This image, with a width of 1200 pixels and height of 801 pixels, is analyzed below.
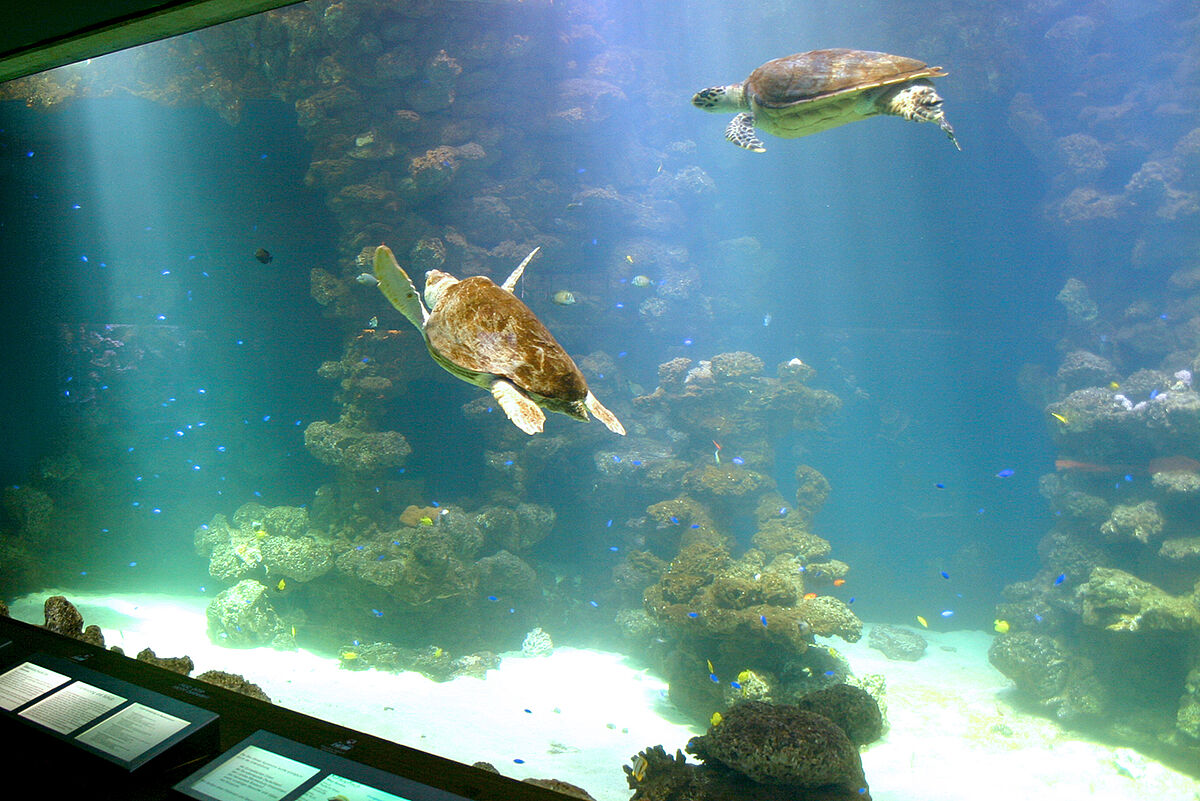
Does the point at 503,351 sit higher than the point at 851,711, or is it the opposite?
the point at 503,351

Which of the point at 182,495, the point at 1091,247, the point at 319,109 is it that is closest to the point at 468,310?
the point at 319,109

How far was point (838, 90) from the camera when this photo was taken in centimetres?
304

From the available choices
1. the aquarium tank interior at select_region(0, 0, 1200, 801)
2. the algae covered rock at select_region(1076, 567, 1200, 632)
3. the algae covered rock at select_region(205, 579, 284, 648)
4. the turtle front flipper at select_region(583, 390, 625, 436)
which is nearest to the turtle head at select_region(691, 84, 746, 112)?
the aquarium tank interior at select_region(0, 0, 1200, 801)

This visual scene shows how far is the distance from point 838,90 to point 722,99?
1.34 meters

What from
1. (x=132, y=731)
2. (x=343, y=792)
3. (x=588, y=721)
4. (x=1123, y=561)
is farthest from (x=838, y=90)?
(x=1123, y=561)

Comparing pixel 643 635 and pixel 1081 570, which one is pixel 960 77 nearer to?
pixel 1081 570

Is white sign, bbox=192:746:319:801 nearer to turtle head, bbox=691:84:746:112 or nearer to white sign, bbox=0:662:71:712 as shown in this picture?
white sign, bbox=0:662:71:712

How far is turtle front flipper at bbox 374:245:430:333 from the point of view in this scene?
2.85 meters

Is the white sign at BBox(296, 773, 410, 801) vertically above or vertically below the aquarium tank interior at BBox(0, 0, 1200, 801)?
below

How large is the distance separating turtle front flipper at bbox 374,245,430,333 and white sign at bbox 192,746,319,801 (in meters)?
2.00

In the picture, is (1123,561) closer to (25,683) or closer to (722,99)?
(722,99)

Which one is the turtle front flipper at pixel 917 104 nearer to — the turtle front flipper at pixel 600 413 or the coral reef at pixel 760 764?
the turtle front flipper at pixel 600 413

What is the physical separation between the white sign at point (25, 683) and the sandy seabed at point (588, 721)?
4411mm

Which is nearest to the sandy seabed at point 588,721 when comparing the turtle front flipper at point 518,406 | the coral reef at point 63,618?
the coral reef at point 63,618
